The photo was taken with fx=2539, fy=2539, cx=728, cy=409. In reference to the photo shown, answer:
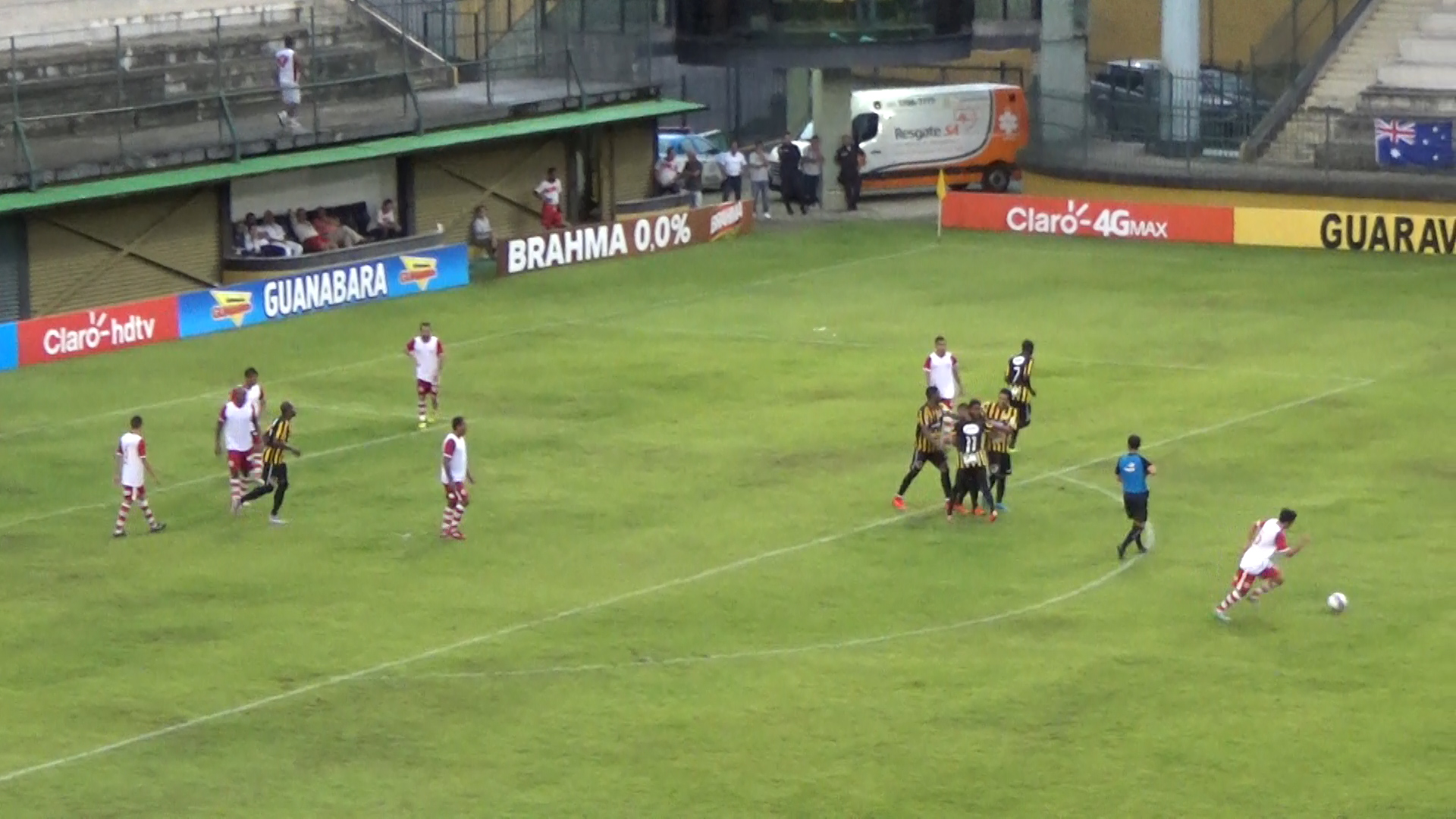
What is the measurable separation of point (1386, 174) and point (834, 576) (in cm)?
3031

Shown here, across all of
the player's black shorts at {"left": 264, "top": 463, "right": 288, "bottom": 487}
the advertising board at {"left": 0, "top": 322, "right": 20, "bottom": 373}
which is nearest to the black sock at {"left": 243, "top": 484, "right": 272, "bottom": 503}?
the player's black shorts at {"left": 264, "top": 463, "right": 288, "bottom": 487}

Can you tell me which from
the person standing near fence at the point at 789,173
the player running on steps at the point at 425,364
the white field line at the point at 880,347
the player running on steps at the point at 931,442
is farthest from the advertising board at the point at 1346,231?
the player running on steps at the point at 931,442

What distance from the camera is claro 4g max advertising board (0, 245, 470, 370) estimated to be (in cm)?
4262

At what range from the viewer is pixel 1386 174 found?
55.4 metres

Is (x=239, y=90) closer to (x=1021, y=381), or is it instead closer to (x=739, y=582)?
(x=1021, y=381)

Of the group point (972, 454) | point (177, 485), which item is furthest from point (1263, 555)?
point (177, 485)

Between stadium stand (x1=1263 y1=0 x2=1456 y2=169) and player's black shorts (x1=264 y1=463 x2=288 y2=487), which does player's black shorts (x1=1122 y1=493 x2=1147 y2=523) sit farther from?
Result: stadium stand (x1=1263 y1=0 x2=1456 y2=169)

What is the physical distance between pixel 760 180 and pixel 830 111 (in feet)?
7.67

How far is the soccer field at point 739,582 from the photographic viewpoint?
22.6 m

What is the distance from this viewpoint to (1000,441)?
31.4m

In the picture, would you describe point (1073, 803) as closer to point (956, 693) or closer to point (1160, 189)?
point (956, 693)

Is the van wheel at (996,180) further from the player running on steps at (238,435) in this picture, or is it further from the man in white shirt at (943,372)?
the player running on steps at (238,435)

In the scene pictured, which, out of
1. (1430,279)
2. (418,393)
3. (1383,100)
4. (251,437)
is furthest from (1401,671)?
(1383,100)

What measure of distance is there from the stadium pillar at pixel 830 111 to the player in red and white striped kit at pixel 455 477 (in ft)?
96.5
